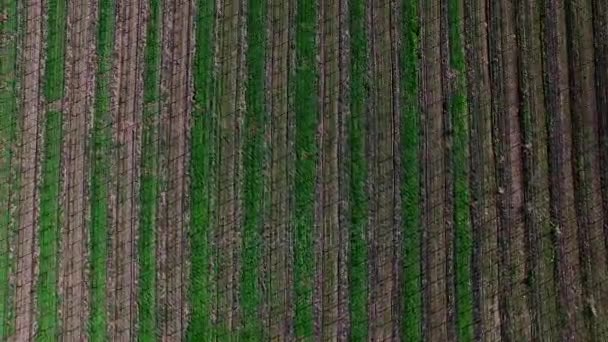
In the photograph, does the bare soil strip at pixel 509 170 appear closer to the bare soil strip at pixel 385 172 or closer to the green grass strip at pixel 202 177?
the bare soil strip at pixel 385 172

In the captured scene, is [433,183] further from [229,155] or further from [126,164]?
[126,164]

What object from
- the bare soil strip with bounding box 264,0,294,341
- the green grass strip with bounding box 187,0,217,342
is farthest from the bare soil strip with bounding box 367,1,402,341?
the green grass strip with bounding box 187,0,217,342

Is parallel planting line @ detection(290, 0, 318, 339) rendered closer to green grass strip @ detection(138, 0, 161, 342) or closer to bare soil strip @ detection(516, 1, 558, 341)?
green grass strip @ detection(138, 0, 161, 342)

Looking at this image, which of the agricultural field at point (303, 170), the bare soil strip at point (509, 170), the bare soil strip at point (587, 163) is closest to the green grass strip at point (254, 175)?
the agricultural field at point (303, 170)

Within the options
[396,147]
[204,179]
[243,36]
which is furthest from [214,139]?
[396,147]

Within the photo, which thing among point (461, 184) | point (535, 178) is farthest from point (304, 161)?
point (535, 178)

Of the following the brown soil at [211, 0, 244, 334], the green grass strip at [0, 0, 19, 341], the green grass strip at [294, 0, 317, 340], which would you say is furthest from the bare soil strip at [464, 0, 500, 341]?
the green grass strip at [0, 0, 19, 341]
